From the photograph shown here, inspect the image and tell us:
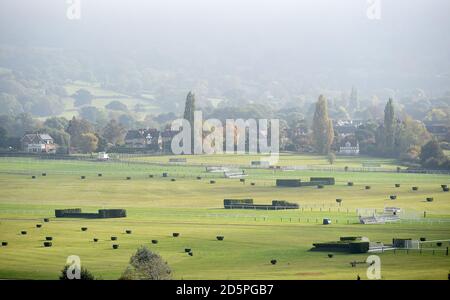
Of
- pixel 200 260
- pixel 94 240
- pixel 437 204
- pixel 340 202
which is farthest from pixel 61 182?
pixel 200 260

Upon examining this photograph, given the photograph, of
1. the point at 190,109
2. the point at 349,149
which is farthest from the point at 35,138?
the point at 349,149

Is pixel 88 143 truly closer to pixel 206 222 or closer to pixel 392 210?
pixel 392 210

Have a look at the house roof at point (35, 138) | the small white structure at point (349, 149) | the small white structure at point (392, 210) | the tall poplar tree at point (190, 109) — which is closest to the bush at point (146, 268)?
the small white structure at point (392, 210)

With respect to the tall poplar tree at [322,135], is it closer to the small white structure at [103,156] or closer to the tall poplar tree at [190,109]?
the tall poplar tree at [190,109]

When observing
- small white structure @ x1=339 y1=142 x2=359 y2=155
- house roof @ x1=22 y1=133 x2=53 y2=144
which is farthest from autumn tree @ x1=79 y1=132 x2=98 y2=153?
small white structure @ x1=339 y1=142 x2=359 y2=155

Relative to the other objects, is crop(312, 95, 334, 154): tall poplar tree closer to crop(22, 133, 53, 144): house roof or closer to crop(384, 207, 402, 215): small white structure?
crop(22, 133, 53, 144): house roof
